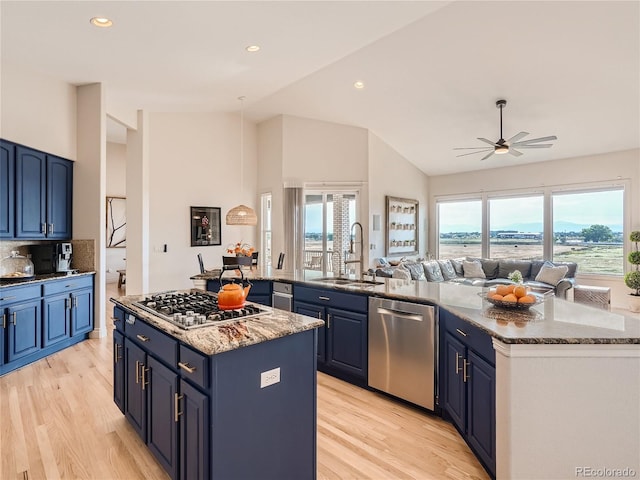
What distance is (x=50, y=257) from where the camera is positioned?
4.13 metres

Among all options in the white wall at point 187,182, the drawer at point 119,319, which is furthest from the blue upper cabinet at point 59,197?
the drawer at point 119,319

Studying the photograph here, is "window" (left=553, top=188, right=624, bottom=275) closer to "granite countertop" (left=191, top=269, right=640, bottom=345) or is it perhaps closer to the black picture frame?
"granite countertop" (left=191, top=269, right=640, bottom=345)

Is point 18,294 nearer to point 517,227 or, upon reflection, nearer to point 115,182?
point 115,182

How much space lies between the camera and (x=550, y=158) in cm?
706

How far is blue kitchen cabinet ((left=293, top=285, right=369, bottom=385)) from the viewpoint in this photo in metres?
3.01

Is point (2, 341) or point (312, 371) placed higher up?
point (312, 371)

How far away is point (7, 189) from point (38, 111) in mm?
1047

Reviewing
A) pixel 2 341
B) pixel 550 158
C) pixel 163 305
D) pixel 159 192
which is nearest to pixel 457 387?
pixel 163 305

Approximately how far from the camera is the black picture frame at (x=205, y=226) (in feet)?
22.1

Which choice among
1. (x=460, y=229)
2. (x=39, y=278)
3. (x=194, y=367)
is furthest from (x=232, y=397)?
(x=460, y=229)

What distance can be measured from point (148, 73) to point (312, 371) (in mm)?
4237

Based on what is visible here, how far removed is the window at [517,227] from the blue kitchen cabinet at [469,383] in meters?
6.15

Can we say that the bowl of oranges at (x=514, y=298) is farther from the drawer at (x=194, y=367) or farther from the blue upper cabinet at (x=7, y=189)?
the blue upper cabinet at (x=7, y=189)

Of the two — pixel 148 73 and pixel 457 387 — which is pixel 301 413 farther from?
pixel 148 73
